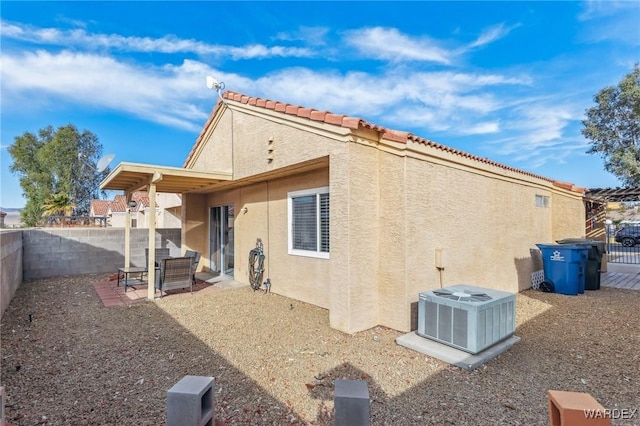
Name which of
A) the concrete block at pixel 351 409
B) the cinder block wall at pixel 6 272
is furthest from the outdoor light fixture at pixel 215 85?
the concrete block at pixel 351 409

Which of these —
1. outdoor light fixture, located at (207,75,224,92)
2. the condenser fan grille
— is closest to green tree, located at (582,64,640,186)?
the condenser fan grille

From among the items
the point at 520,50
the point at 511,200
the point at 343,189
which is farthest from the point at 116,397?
the point at 520,50

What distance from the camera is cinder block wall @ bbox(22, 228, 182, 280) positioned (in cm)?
1107

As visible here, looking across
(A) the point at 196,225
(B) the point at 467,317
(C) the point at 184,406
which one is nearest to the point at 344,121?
(B) the point at 467,317

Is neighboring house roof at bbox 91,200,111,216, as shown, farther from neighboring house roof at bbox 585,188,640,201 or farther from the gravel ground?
neighboring house roof at bbox 585,188,640,201

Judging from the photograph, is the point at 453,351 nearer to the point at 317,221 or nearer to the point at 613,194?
the point at 317,221

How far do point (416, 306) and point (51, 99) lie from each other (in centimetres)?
2550

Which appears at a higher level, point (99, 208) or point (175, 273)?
point (99, 208)

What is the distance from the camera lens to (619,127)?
23.4 metres

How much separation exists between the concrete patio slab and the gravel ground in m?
0.11

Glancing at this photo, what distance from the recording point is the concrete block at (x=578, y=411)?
176cm

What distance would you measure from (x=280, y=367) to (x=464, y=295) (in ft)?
9.96

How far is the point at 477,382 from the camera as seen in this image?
394 cm

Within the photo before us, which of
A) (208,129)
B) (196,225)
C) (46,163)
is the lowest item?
(196,225)
